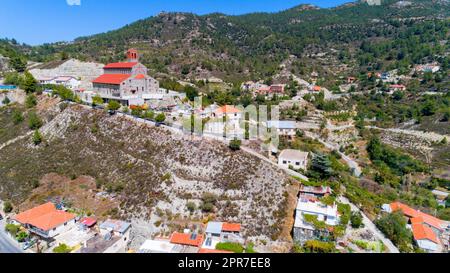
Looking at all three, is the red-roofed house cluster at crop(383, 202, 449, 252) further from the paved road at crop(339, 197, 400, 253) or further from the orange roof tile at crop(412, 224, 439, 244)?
the paved road at crop(339, 197, 400, 253)

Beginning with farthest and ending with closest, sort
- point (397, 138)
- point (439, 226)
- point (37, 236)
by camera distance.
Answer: point (397, 138) < point (439, 226) < point (37, 236)

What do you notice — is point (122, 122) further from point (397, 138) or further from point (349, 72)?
point (349, 72)

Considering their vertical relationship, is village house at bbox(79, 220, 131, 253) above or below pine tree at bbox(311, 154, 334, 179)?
below

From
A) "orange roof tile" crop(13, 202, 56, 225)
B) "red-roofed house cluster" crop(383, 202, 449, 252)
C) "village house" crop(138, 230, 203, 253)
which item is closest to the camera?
"village house" crop(138, 230, 203, 253)

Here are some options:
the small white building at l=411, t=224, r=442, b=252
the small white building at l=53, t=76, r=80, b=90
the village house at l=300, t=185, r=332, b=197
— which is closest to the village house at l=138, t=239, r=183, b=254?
the village house at l=300, t=185, r=332, b=197

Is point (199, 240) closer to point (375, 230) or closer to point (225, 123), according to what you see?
point (375, 230)

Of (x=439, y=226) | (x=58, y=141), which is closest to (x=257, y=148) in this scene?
(x=439, y=226)

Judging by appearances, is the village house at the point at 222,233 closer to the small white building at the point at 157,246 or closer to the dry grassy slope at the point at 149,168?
the dry grassy slope at the point at 149,168
